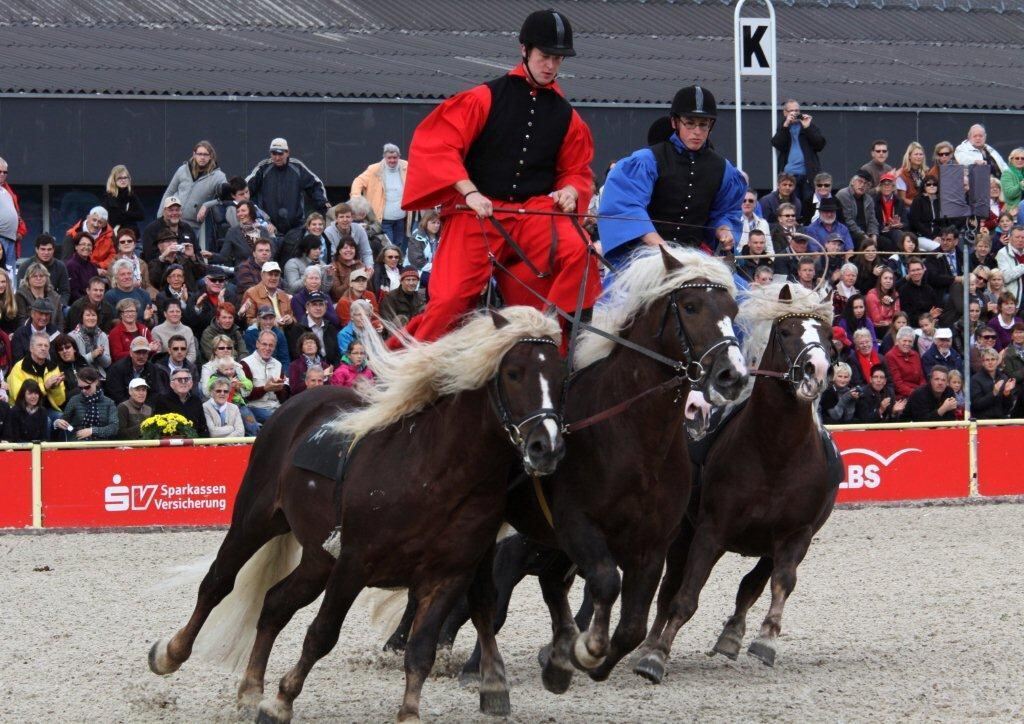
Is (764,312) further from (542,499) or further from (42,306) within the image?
(42,306)

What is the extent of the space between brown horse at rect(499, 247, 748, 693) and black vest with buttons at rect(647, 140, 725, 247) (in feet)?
4.67

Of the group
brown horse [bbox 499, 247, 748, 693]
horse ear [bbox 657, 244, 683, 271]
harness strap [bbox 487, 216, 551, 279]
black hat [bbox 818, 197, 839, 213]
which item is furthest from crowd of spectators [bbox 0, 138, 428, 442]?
horse ear [bbox 657, 244, 683, 271]

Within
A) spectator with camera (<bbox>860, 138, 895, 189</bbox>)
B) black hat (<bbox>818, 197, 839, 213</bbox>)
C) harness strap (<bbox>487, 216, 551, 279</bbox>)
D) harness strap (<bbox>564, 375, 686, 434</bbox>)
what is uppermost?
spectator with camera (<bbox>860, 138, 895, 189</bbox>)

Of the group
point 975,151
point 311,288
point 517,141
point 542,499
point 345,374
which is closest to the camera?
point 542,499

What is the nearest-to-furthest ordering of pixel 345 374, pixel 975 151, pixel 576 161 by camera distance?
pixel 576 161, pixel 345 374, pixel 975 151

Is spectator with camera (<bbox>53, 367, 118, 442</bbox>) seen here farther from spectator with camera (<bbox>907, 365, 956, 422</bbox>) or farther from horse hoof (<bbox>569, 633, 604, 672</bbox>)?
horse hoof (<bbox>569, 633, 604, 672</bbox>)

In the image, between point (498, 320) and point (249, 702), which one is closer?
point (498, 320)

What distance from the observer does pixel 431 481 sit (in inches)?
252

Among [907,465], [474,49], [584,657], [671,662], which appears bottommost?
[671,662]

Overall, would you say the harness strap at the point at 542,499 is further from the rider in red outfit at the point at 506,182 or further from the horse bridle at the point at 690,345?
the rider in red outfit at the point at 506,182

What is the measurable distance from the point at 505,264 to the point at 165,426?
6.40 m

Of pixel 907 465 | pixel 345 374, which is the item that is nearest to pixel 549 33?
pixel 345 374

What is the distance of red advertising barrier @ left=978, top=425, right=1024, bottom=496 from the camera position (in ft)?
49.2

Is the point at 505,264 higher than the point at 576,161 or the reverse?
the reverse
